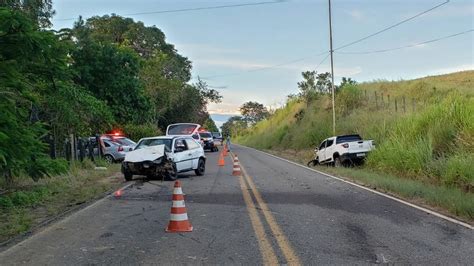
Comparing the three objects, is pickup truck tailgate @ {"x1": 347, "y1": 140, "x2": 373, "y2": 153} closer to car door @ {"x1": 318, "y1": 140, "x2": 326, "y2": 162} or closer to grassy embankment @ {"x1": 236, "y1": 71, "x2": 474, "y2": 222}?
grassy embankment @ {"x1": 236, "y1": 71, "x2": 474, "y2": 222}

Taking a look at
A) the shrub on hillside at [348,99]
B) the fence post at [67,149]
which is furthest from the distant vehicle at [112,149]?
the shrub on hillside at [348,99]

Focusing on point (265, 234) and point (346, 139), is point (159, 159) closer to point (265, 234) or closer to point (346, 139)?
Answer: point (265, 234)

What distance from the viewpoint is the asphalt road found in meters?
6.89

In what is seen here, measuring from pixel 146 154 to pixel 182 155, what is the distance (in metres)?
1.60

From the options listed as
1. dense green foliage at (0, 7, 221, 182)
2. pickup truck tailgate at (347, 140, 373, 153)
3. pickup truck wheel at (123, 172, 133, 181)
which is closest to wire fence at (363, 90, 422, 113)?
pickup truck tailgate at (347, 140, 373, 153)

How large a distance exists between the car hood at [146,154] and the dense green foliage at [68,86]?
2.74 m

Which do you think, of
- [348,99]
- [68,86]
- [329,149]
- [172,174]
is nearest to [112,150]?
[172,174]

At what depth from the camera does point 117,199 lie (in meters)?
13.3

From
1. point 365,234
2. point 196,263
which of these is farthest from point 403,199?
point 196,263

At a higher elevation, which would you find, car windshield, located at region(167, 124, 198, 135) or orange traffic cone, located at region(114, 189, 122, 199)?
car windshield, located at region(167, 124, 198, 135)

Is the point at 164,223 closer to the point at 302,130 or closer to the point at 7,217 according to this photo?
the point at 7,217

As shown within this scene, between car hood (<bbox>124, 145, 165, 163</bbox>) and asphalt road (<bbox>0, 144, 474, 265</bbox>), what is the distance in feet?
14.5

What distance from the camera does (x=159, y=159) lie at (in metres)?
17.8

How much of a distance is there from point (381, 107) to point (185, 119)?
25012 millimetres
